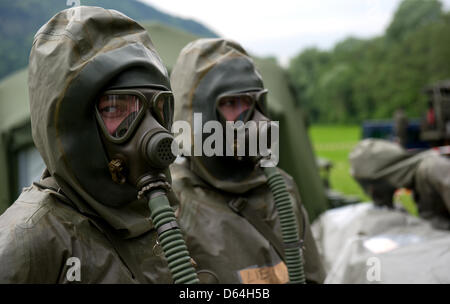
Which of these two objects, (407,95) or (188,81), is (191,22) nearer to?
(188,81)

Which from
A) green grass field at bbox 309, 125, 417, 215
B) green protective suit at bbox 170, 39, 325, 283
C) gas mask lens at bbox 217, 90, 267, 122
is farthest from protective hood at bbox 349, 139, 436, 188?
gas mask lens at bbox 217, 90, 267, 122

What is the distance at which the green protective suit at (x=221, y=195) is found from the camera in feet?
6.66

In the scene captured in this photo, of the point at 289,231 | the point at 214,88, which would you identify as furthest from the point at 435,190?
the point at 214,88

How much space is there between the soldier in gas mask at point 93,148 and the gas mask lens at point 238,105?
82cm

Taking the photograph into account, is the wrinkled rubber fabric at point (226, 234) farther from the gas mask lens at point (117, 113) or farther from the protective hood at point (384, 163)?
the protective hood at point (384, 163)

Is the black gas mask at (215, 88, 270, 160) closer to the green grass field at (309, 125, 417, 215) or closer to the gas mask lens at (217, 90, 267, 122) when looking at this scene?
the gas mask lens at (217, 90, 267, 122)

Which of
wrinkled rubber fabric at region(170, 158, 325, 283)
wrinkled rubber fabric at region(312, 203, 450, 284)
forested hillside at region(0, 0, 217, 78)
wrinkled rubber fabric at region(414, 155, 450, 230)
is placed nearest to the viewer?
forested hillside at region(0, 0, 217, 78)

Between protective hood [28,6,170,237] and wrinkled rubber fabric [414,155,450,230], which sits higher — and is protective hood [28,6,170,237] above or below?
above

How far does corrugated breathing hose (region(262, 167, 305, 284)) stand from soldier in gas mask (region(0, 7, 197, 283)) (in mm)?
876

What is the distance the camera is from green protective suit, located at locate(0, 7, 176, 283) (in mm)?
1189
